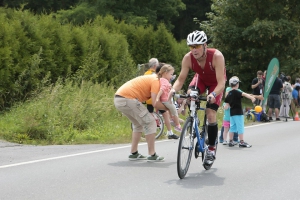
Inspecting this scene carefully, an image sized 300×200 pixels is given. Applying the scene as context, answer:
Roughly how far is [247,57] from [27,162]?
24.3 m

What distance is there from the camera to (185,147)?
8.02 metres

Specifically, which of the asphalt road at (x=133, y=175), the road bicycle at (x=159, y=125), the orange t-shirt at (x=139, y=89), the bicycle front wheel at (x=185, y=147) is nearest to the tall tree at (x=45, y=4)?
the road bicycle at (x=159, y=125)

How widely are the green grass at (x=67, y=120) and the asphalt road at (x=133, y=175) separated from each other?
3.69ft

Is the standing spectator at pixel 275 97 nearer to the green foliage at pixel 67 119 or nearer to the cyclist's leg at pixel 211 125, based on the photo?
the green foliage at pixel 67 119

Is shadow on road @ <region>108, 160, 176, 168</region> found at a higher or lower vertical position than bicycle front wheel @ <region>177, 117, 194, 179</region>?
lower

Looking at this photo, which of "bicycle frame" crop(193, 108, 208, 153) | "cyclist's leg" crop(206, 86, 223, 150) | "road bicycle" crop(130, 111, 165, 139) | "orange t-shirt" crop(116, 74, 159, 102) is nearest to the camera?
"bicycle frame" crop(193, 108, 208, 153)

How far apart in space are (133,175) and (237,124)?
4.47 meters

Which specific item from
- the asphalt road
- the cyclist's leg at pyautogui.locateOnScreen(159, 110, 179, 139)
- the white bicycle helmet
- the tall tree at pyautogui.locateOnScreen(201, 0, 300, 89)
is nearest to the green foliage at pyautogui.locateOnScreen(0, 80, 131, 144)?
the cyclist's leg at pyautogui.locateOnScreen(159, 110, 179, 139)

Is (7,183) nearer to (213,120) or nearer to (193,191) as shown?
(193,191)

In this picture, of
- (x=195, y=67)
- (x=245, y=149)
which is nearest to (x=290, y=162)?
(x=245, y=149)

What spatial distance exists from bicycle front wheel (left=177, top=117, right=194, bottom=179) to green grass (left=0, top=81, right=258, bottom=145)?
15.7ft

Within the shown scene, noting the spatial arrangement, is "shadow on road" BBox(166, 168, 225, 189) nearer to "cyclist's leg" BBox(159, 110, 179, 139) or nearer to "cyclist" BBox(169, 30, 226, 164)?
"cyclist" BBox(169, 30, 226, 164)

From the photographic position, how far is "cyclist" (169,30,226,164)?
26.5 feet

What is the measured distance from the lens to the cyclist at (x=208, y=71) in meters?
8.06
